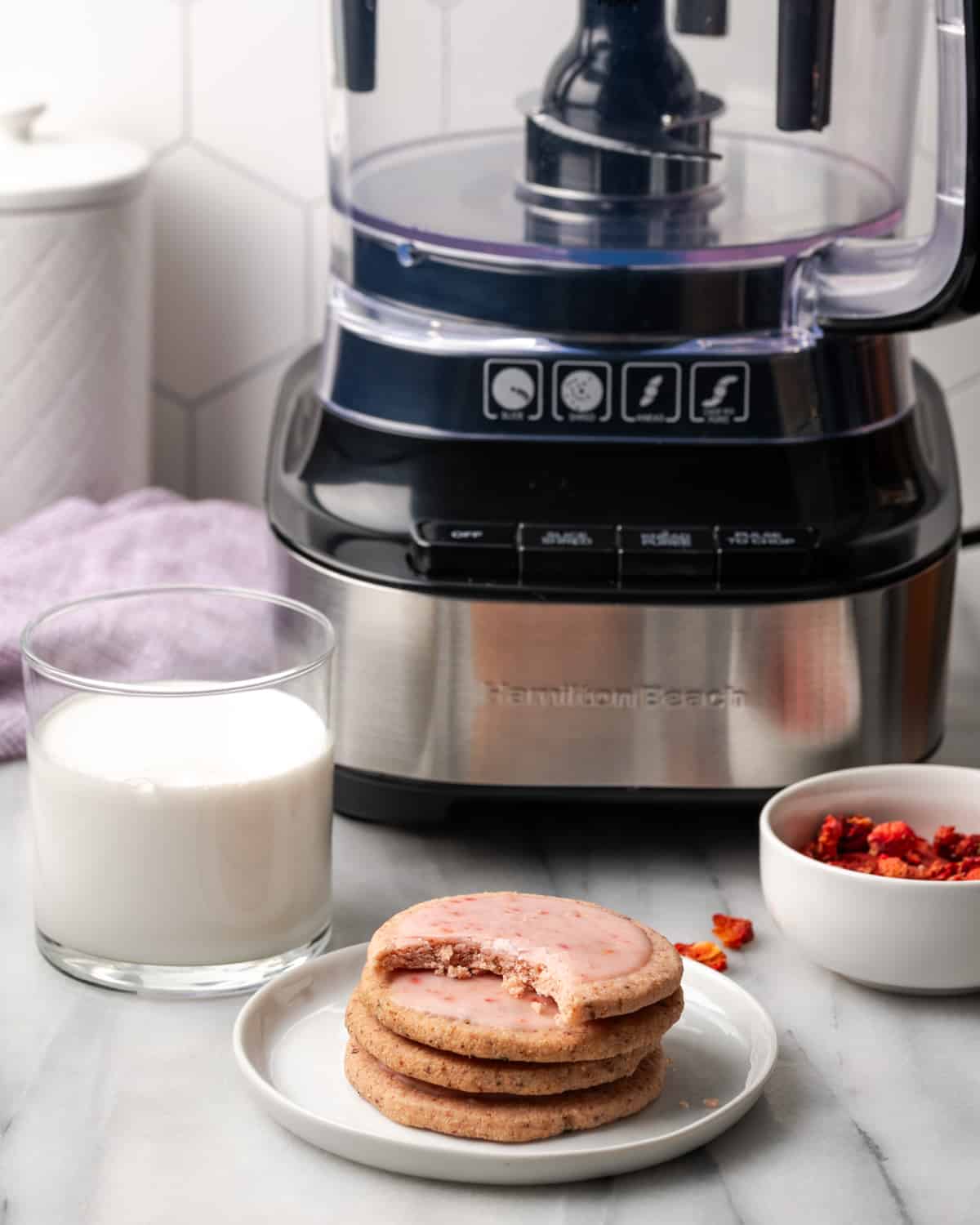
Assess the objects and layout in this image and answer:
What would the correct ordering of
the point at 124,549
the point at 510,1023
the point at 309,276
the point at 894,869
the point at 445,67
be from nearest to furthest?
the point at 510,1023 < the point at 894,869 < the point at 445,67 < the point at 124,549 < the point at 309,276

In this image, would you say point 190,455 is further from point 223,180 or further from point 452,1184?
point 452,1184

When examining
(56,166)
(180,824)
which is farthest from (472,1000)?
(56,166)

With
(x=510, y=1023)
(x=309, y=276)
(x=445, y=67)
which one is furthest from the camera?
(x=309, y=276)

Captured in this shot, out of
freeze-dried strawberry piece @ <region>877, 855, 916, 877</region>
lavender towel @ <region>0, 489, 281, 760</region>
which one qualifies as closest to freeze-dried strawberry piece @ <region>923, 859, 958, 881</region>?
freeze-dried strawberry piece @ <region>877, 855, 916, 877</region>

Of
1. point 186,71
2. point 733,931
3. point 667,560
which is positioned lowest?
point 733,931

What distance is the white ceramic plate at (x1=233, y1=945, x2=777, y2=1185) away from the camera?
51 centimetres

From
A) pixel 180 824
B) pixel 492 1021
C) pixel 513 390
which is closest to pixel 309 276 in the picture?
pixel 513 390

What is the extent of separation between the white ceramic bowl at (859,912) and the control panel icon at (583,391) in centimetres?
16

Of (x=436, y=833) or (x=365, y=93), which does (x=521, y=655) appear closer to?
(x=436, y=833)

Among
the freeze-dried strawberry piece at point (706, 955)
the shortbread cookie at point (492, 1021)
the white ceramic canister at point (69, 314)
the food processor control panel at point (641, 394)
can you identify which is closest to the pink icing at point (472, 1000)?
the shortbread cookie at point (492, 1021)

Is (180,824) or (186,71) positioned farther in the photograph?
(186,71)

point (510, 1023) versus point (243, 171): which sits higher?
point (243, 171)

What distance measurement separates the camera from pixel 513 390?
0.70 metres

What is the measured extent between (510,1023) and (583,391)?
0.27m
